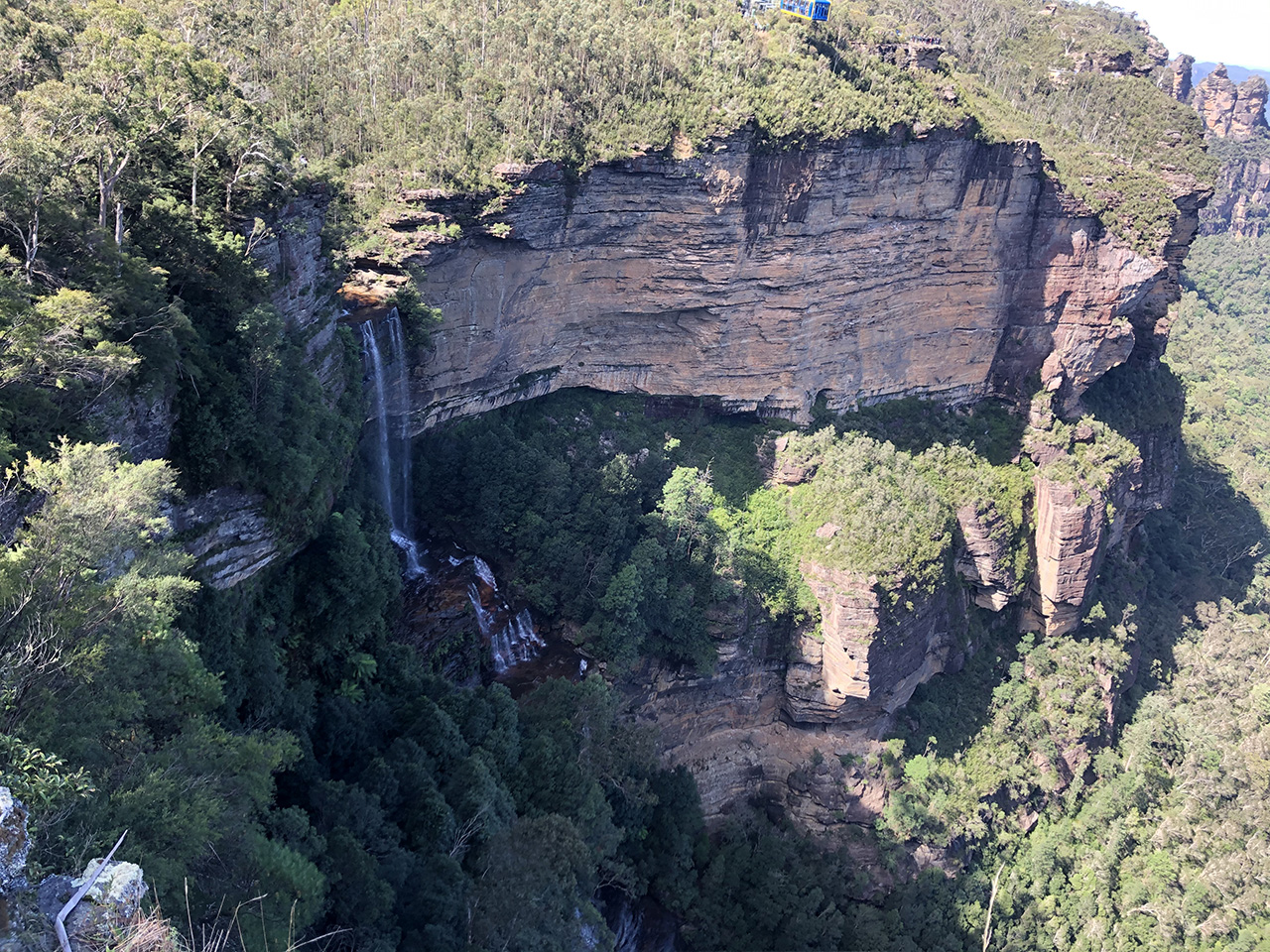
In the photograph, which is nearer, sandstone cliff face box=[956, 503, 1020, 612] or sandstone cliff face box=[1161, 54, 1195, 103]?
sandstone cliff face box=[956, 503, 1020, 612]

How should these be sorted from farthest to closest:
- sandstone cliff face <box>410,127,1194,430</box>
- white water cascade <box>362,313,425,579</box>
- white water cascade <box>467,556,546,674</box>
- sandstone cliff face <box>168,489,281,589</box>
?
1. sandstone cliff face <box>410,127,1194,430</box>
2. white water cascade <box>467,556,546,674</box>
3. white water cascade <box>362,313,425,579</box>
4. sandstone cliff face <box>168,489,281,589</box>

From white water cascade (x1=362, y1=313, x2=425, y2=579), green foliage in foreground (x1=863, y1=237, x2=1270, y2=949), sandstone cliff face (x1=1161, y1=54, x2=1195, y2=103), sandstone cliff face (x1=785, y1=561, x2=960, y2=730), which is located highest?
sandstone cliff face (x1=1161, y1=54, x2=1195, y2=103)

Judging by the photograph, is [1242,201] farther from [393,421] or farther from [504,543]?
[393,421]

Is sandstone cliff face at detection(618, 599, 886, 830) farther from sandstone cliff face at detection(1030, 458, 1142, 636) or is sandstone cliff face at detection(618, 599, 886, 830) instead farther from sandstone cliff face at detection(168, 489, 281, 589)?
sandstone cliff face at detection(168, 489, 281, 589)

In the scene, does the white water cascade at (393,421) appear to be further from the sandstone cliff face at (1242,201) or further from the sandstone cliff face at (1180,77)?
the sandstone cliff face at (1242,201)

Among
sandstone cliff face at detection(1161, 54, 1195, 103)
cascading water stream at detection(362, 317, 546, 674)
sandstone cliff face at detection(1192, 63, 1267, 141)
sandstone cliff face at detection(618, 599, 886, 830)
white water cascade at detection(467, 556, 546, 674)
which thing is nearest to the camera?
cascading water stream at detection(362, 317, 546, 674)

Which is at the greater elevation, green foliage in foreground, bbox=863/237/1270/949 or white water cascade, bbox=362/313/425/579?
white water cascade, bbox=362/313/425/579

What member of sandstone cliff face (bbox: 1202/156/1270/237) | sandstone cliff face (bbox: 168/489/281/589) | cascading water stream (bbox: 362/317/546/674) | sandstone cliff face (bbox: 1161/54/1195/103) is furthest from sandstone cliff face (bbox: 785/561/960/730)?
sandstone cliff face (bbox: 1202/156/1270/237)

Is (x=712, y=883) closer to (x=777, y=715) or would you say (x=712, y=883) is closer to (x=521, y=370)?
(x=777, y=715)
